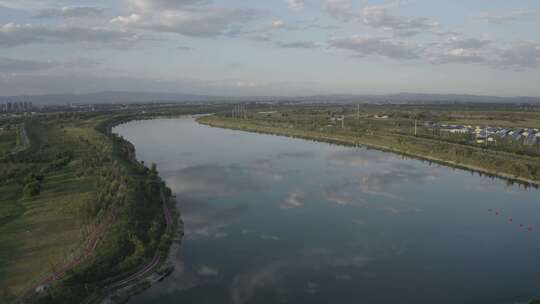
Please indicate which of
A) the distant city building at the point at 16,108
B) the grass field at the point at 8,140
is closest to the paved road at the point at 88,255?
the grass field at the point at 8,140

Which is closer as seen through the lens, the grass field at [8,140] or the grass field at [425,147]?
the grass field at [425,147]

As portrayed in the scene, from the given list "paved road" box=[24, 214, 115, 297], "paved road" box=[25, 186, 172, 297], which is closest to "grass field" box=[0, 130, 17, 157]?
"paved road" box=[24, 214, 115, 297]

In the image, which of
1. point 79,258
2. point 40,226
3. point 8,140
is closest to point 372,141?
point 40,226

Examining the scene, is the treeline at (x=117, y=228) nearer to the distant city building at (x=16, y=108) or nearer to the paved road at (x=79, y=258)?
the paved road at (x=79, y=258)

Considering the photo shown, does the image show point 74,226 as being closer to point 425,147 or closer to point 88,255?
point 88,255

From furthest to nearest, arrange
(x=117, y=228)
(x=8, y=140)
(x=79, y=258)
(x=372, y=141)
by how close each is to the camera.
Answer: (x=8, y=140) < (x=372, y=141) < (x=117, y=228) < (x=79, y=258)
